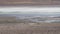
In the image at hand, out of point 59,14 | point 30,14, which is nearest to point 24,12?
point 30,14

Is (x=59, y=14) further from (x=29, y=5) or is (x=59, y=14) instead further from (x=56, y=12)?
(x=29, y=5)

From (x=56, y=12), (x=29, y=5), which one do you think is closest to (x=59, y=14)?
(x=56, y=12)
